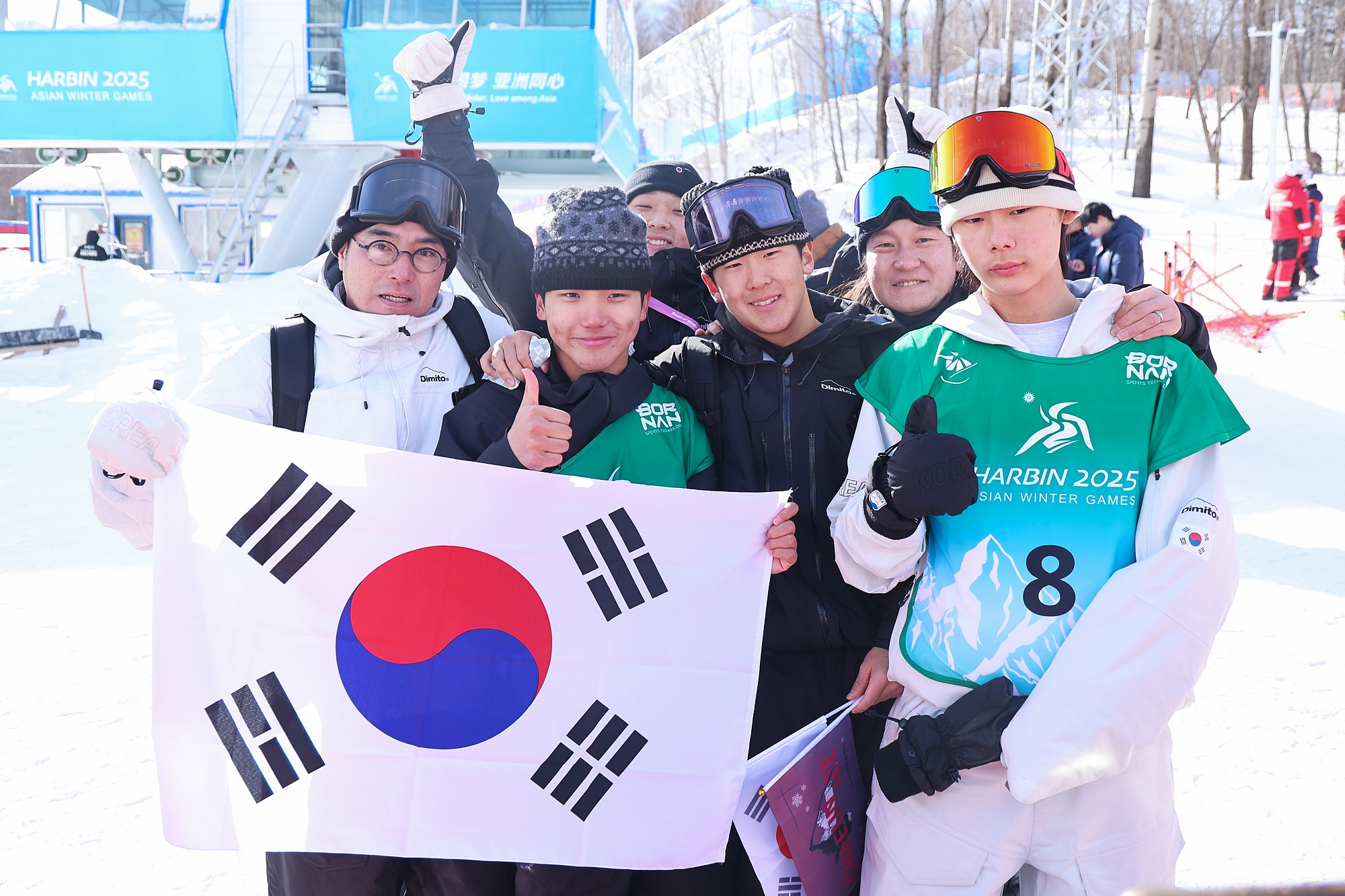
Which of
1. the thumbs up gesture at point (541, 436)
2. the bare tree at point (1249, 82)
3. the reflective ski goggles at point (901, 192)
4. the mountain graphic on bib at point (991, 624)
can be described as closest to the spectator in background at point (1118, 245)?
the reflective ski goggles at point (901, 192)

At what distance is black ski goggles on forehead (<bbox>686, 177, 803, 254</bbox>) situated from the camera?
7.96 ft

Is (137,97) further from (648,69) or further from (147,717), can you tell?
(648,69)

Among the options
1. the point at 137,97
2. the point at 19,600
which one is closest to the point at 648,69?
the point at 137,97

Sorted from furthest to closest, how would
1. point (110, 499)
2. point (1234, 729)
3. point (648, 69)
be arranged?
point (648, 69) < point (1234, 729) < point (110, 499)

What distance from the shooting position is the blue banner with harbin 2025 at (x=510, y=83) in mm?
17547

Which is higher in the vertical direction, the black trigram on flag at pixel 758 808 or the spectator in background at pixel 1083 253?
the spectator in background at pixel 1083 253

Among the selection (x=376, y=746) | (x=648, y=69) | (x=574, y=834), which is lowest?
(x=574, y=834)

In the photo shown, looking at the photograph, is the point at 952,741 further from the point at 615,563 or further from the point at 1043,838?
the point at 615,563

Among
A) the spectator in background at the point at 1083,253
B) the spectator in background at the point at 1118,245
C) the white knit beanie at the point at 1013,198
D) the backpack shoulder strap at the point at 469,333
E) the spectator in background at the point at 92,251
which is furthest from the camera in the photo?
the spectator in background at the point at 92,251

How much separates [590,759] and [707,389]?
3.21 feet

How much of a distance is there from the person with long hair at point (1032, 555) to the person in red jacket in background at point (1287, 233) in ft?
52.9

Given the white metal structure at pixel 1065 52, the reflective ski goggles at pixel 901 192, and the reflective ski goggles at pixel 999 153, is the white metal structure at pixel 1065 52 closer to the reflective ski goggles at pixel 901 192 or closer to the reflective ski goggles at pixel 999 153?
the reflective ski goggles at pixel 901 192

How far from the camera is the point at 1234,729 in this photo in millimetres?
3971

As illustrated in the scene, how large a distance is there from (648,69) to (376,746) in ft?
175
